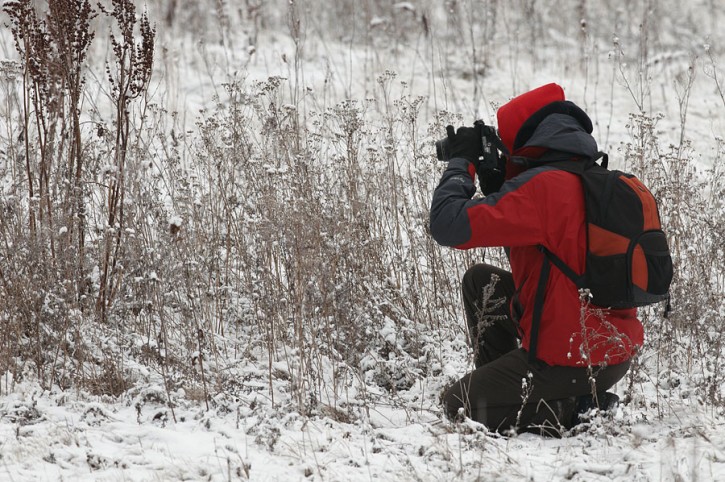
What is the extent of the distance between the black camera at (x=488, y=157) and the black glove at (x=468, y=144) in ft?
0.05

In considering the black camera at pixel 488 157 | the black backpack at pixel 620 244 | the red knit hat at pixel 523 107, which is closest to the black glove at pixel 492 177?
the black camera at pixel 488 157

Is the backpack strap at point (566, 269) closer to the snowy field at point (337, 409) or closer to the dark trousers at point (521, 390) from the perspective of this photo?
the dark trousers at point (521, 390)

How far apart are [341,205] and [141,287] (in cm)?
118

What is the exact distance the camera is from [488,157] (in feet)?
10.6

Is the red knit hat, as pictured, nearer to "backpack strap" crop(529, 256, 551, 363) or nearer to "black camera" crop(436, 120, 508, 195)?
"black camera" crop(436, 120, 508, 195)

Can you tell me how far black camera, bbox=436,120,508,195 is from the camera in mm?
3207

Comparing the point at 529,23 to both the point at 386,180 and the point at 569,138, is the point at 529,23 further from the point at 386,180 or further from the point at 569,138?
the point at 569,138

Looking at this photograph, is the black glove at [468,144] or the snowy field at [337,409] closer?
the snowy field at [337,409]

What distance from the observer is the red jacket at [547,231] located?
9.53 feet

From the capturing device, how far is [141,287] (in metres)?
3.75

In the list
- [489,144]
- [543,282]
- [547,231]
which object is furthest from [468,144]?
[543,282]

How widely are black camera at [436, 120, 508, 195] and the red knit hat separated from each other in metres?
0.06

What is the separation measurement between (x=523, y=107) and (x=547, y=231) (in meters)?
0.55

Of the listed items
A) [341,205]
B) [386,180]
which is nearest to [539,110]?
[341,205]
